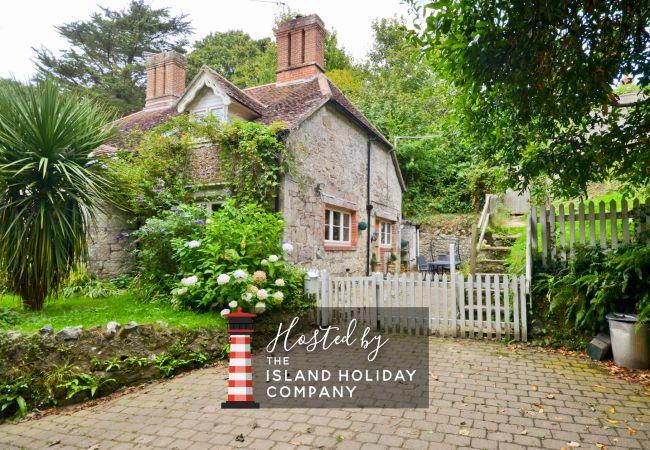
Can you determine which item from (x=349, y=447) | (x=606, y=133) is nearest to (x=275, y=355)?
(x=349, y=447)

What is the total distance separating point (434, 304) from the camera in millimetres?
6531

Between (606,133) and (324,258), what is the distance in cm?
671

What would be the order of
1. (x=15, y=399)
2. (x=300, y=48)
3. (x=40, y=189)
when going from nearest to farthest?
(x=15, y=399) → (x=40, y=189) → (x=300, y=48)

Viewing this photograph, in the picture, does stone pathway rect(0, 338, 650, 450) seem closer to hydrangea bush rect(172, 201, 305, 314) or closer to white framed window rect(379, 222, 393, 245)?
hydrangea bush rect(172, 201, 305, 314)

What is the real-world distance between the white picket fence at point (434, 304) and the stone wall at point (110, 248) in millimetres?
5478

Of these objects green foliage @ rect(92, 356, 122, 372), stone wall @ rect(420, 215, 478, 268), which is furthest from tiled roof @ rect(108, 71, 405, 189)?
stone wall @ rect(420, 215, 478, 268)

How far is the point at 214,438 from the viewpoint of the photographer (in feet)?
10.1

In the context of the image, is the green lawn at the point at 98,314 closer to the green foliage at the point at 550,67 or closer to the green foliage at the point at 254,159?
the green foliage at the point at 254,159

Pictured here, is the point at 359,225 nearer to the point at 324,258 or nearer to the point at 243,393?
the point at 324,258

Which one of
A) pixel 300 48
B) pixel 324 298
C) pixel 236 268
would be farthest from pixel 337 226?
pixel 300 48

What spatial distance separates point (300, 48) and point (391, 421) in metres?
11.5

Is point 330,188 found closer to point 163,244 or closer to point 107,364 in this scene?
point 163,244

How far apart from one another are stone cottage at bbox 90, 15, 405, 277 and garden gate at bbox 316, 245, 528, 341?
2053mm

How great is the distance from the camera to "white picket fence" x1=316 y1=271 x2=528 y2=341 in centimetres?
607
